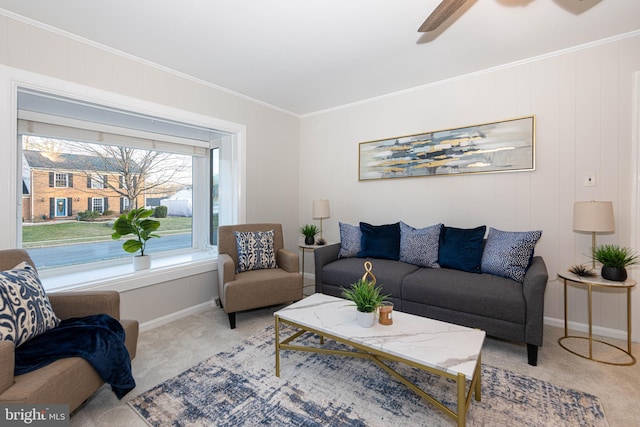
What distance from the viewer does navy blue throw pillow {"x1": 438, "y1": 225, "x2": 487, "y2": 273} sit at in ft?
8.87

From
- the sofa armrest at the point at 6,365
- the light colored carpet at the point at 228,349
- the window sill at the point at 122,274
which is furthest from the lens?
the window sill at the point at 122,274

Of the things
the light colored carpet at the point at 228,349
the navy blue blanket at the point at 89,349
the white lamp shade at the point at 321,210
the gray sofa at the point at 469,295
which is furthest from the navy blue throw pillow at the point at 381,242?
the navy blue blanket at the point at 89,349

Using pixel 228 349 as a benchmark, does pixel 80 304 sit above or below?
above

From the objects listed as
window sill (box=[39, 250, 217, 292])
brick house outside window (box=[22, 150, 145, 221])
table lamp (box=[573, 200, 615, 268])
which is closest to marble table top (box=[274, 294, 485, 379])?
table lamp (box=[573, 200, 615, 268])

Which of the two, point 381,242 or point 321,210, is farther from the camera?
point 321,210

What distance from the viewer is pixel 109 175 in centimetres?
313

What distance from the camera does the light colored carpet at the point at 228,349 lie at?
5.30ft

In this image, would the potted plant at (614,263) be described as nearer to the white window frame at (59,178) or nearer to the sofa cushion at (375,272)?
the sofa cushion at (375,272)

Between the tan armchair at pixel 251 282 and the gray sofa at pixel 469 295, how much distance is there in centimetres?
45

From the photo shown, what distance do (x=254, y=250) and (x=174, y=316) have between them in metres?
1.05

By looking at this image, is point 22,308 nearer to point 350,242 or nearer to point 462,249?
point 350,242

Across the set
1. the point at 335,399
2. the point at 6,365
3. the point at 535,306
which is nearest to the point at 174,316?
the point at 6,365

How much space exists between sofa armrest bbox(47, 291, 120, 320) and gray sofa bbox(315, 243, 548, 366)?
194 centimetres

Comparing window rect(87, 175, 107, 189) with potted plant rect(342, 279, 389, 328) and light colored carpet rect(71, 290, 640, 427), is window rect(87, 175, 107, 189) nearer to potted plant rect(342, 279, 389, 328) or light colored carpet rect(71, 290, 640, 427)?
light colored carpet rect(71, 290, 640, 427)
